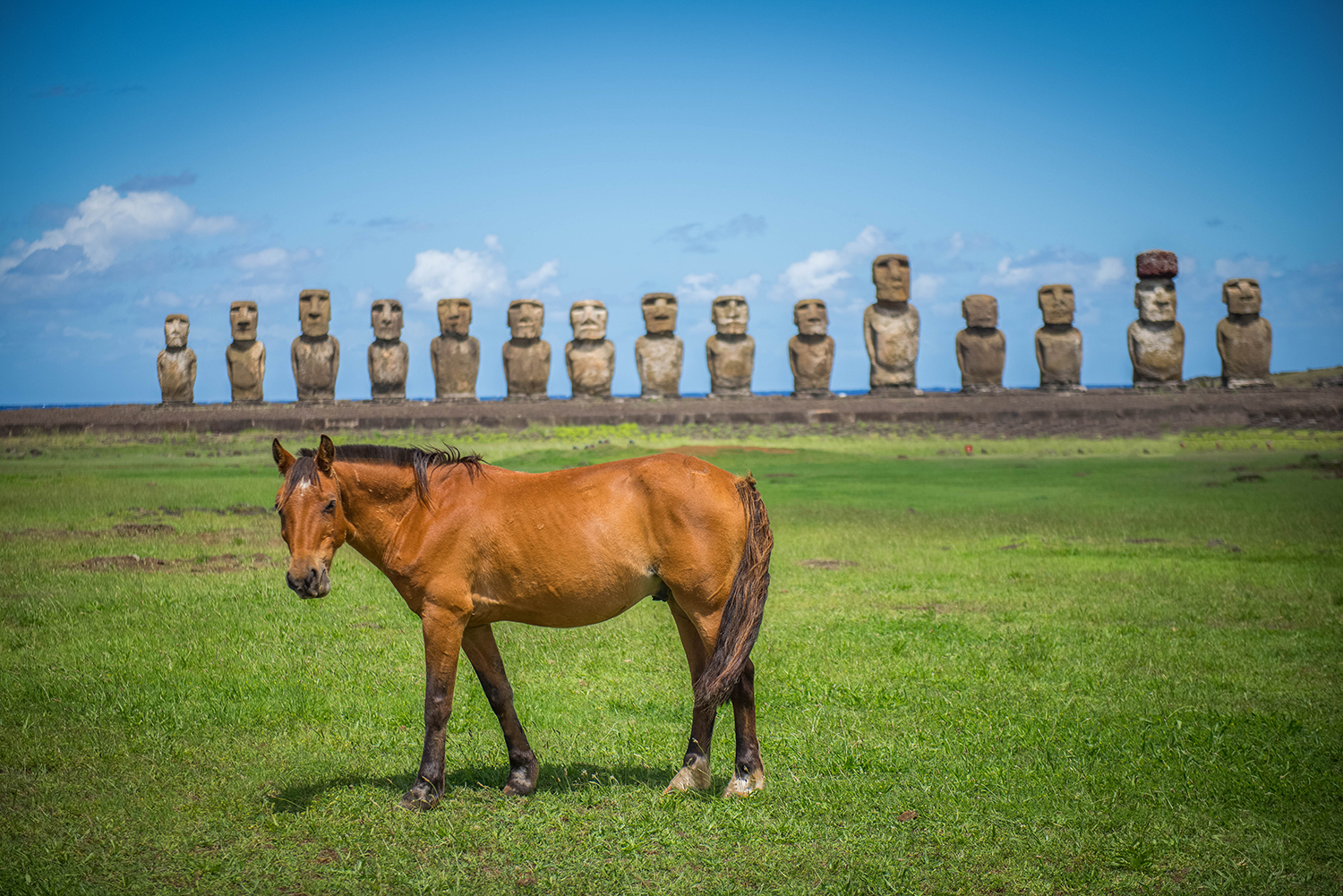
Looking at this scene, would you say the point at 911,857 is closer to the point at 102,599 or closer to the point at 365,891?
the point at 365,891

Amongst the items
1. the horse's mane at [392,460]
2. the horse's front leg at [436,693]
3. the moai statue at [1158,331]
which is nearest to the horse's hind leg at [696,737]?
the horse's front leg at [436,693]

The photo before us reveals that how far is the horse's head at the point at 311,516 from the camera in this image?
15.5 ft

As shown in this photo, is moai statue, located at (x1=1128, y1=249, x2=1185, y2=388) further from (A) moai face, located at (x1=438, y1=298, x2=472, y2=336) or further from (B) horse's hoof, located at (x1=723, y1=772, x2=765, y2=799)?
(B) horse's hoof, located at (x1=723, y1=772, x2=765, y2=799)

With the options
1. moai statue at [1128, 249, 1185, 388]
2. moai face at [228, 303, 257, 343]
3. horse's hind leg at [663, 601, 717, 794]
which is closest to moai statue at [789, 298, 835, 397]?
moai statue at [1128, 249, 1185, 388]

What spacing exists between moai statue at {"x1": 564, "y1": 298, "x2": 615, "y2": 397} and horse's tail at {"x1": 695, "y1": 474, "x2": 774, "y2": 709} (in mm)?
24785

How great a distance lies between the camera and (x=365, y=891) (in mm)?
4281

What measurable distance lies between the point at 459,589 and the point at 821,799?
6.64 ft

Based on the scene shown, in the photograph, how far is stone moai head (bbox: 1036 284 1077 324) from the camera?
29625 millimetres

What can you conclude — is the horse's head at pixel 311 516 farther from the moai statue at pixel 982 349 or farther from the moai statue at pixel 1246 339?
the moai statue at pixel 1246 339

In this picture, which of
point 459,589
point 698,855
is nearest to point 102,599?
point 459,589

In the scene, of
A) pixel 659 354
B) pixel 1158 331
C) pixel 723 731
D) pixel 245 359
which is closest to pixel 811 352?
pixel 659 354

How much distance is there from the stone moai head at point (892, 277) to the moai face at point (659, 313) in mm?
5791

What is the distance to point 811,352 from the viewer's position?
29859 millimetres

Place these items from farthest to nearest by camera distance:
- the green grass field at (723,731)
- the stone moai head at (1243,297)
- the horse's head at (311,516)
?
the stone moai head at (1243,297)
the horse's head at (311,516)
the green grass field at (723,731)
